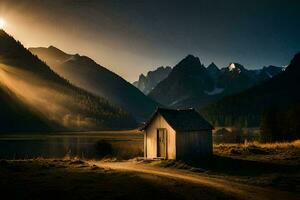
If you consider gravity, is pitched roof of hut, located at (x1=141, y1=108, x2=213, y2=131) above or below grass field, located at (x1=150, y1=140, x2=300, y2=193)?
above

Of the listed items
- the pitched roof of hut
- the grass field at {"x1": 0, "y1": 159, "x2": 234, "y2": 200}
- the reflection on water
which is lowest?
the grass field at {"x1": 0, "y1": 159, "x2": 234, "y2": 200}

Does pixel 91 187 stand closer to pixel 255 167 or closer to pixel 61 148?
pixel 255 167

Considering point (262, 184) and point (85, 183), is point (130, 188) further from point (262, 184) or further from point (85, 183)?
point (262, 184)

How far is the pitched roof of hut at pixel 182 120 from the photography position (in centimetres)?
4422

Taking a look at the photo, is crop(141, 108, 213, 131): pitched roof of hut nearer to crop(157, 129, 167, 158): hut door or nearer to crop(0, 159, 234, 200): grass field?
crop(157, 129, 167, 158): hut door

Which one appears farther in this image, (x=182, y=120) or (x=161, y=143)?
(x=182, y=120)

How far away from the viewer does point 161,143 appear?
4494 centimetres

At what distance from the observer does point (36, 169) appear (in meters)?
29.6

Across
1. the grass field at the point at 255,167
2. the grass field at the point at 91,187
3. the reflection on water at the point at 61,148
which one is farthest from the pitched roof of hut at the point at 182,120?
the grass field at the point at 91,187

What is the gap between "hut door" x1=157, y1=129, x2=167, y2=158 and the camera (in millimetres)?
44438

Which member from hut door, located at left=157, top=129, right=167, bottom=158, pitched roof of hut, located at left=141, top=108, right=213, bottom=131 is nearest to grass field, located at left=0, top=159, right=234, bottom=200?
hut door, located at left=157, top=129, right=167, bottom=158

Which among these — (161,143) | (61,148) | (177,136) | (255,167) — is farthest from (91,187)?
(61,148)

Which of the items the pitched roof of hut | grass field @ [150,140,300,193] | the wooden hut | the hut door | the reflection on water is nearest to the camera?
grass field @ [150,140,300,193]

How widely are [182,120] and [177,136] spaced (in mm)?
3096
